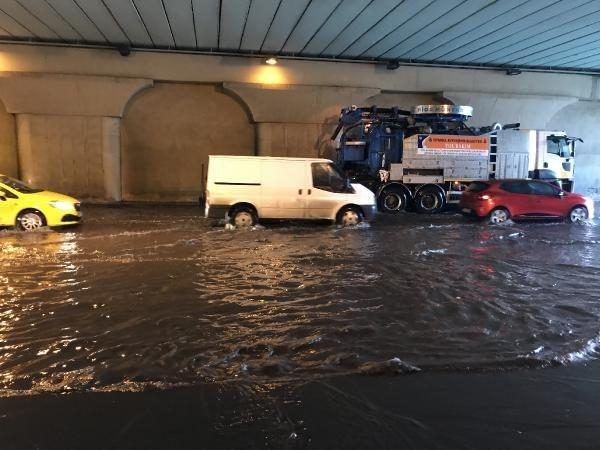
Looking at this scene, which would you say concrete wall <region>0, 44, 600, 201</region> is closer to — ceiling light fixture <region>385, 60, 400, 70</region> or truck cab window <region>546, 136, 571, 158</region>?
ceiling light fixture <region>385, 60, 400, 70</region>

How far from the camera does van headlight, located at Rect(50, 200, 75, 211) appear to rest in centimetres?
1151

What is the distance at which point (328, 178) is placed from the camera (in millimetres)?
12305

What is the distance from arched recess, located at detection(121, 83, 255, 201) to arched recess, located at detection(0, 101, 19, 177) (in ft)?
11.7

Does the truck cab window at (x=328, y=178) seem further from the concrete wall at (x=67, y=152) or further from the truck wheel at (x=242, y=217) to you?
the concrete wall at (x=67, y=152)

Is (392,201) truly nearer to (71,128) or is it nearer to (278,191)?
(278,191)

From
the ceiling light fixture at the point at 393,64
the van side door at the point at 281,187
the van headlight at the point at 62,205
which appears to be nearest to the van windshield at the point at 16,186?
the van headlight at the point at 62,205

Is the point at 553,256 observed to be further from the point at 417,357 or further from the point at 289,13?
the point at 289,13

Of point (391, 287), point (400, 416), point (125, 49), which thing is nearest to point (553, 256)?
point (391, 287)

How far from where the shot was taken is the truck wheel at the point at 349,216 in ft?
41.0

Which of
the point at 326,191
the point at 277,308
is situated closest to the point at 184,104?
the point at 326,191

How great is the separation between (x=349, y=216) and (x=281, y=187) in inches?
73.6

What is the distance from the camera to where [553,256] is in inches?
367

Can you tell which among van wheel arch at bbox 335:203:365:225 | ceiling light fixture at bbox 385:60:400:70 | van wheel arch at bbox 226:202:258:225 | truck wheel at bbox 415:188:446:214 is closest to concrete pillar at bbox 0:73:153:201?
van wheel arch at bbox 226:202:258:225

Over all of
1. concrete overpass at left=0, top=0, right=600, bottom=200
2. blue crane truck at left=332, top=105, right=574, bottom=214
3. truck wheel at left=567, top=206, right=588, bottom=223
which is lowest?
truck wheel at left=567, top=206, right=588, bottom=223
